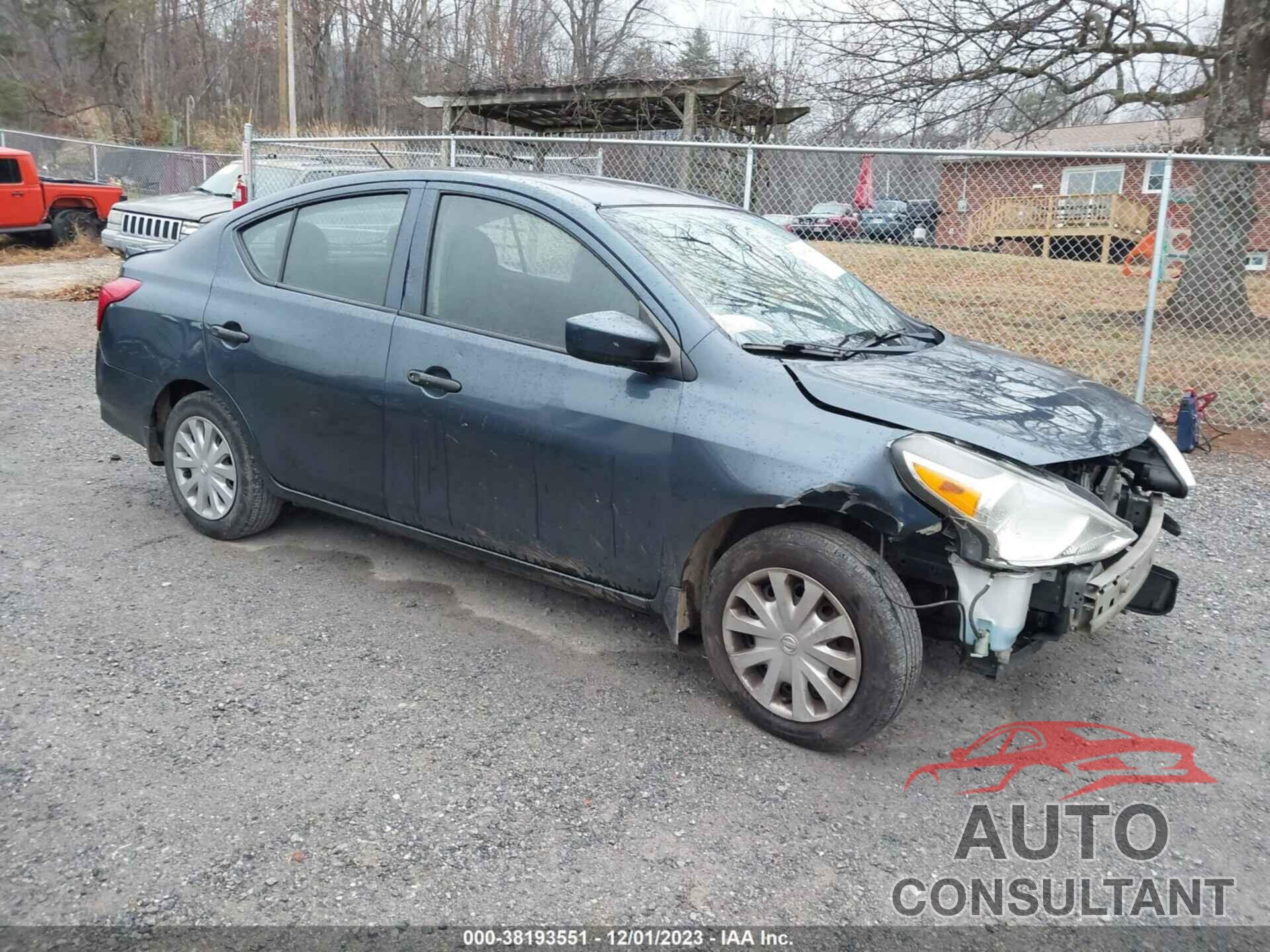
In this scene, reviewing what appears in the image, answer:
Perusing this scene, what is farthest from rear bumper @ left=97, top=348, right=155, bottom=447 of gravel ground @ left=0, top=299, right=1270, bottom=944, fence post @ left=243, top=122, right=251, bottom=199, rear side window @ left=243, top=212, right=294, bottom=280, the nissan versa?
fence post @ left=243, top=122, right=251, bottom=199

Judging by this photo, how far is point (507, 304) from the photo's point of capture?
3852mm

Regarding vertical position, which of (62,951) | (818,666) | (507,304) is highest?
(507,304)

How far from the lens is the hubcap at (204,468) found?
469 centimetres

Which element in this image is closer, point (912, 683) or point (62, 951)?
point (62, 951)

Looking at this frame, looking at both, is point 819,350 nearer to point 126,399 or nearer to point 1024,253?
point 126,399

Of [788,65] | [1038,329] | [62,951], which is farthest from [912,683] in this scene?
[788,65]

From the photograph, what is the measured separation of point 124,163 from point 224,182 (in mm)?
12900

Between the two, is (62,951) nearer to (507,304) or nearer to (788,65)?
(507,304)

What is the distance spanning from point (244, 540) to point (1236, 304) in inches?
388

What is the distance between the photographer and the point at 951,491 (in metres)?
2.95

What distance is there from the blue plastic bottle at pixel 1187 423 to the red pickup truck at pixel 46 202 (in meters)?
15.6

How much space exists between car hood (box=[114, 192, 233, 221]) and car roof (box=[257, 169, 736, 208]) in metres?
8.89

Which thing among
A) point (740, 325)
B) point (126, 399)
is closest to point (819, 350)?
point (740, 325)

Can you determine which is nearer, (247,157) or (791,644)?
(791,644)
